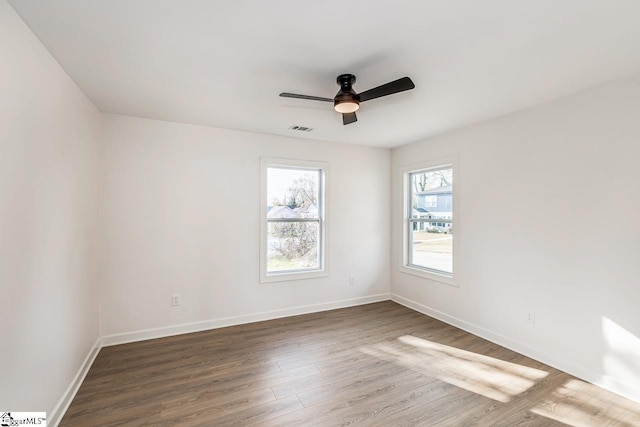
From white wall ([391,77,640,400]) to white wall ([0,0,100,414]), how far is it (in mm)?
3948

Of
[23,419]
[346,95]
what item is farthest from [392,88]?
[23,419]

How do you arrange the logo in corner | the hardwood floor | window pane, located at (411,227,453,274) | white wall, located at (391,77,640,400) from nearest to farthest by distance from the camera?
the logo in corner < the hardwood floor < white wall, located at (391,77,640,400) < window pane, located at (411,227,453,274)

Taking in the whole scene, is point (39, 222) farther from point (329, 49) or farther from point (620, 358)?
point (620, 358)

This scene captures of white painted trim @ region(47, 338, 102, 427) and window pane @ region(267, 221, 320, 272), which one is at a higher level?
window pane @ region(267, 221, 320, 272)

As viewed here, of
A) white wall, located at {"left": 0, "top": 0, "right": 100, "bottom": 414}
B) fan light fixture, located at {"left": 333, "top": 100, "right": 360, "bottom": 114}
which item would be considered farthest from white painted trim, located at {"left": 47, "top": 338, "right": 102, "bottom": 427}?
fan light fixture, located at {"left": 333, "top": 100, "right": 360, "bottom": 114}

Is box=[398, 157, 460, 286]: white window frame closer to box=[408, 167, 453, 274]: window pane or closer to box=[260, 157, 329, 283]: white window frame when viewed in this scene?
box=[408, 167, 453, 274]: window pane

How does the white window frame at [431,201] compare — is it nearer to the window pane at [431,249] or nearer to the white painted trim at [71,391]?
the window pane at [431,249]

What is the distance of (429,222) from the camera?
14.1 feet

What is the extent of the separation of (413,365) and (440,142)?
2768mm

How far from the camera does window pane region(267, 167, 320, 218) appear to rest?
13.5 feet

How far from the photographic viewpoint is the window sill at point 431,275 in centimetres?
384

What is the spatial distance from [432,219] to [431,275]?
79 cm

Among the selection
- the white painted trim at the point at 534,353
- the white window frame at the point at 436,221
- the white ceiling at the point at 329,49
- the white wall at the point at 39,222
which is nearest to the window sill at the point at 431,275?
the white window frame at the point at 436,221

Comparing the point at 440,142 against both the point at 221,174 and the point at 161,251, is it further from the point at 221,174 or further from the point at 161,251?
the point at 161,251
